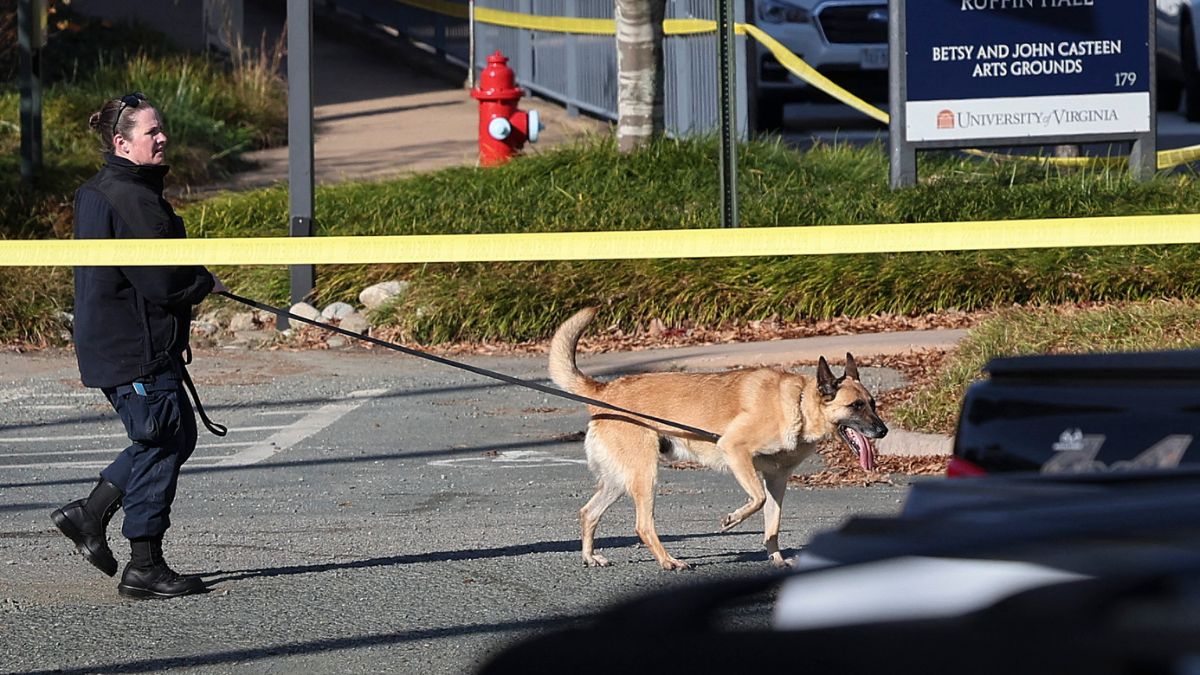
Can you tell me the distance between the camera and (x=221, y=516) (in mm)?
7594

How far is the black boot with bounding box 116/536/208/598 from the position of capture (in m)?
6.02

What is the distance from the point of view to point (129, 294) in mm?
6031

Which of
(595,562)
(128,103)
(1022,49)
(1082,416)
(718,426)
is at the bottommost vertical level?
(595,562)

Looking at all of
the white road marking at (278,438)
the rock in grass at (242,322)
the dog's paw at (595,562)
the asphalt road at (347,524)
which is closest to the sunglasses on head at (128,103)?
the asphalt road at (347,524)

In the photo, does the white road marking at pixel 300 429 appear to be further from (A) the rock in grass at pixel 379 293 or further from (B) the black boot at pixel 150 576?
(B) the black boot at pixel 150 576

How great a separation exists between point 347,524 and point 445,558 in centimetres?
91

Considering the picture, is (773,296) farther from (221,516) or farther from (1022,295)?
(221,516)

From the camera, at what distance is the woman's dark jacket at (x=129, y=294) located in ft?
19.5

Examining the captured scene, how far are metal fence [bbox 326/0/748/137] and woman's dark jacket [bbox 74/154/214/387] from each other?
31.7ft

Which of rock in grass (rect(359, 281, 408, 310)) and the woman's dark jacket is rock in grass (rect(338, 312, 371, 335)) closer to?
rock in grass (rect(359, 281, 408, 310))

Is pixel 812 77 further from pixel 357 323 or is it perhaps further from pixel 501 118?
pixel 357 323

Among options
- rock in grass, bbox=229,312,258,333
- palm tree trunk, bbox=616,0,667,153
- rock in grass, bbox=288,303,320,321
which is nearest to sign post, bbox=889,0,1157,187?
palm tree trunk, bbox=616,0,667,153

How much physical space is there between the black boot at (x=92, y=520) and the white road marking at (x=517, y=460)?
9.13 feet

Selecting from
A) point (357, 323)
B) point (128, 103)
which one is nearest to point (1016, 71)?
point (357, 323)
